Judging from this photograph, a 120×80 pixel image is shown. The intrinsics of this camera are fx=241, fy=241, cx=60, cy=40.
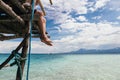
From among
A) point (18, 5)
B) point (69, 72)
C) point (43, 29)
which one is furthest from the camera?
point (69, 72)

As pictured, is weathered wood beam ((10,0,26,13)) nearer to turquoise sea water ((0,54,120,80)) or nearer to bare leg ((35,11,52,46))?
bare leg ((35,11,52,46))

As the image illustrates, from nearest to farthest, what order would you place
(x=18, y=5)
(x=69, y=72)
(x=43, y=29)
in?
(x=18, y=5), (x=43, y=29), (x=69, y=72)

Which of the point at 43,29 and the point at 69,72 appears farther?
the point at 69,72

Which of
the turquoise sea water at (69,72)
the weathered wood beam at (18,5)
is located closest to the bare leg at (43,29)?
the weathered wood beam at (18,5)

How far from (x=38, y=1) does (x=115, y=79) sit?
24135mm

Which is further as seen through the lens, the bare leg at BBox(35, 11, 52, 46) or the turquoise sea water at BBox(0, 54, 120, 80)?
the turquoise sea water at BBox(0, 54, 120, 80)

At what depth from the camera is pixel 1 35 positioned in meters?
5.36

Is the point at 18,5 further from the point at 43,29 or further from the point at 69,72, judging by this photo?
the point at 69,72

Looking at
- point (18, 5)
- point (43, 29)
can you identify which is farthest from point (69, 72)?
point (18, 5)

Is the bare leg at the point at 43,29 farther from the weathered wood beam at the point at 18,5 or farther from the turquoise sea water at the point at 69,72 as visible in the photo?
the turquoise sea water at the point at 69,72

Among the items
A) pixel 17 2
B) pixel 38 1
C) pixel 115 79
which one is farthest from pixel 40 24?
pixel 115 79

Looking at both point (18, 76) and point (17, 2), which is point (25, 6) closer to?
point (17, 2)

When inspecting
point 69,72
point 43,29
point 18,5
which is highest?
point 18,5

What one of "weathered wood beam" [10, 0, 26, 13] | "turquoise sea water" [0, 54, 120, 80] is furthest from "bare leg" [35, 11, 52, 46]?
"turquoise sea water" [0, 54, 120, 80]
